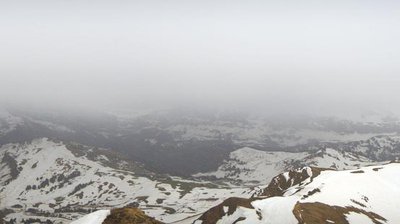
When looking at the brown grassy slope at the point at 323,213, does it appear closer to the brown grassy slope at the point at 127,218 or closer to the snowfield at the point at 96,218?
the brown grassy slope at the point at 127,218

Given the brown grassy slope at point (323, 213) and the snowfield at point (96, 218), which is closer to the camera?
the snowfield at point (96, 218)

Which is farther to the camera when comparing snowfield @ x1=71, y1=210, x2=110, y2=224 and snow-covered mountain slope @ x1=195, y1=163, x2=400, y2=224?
snow-covered mountain slope @ x1=195, y1=163, x2=400, y2=224

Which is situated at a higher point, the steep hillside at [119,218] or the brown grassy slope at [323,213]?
the steep hillside at [119,218]

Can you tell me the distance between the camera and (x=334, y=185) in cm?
19775

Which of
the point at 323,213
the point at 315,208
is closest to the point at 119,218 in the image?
the point at 323,213

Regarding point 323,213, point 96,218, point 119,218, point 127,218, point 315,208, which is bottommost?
point 323,213

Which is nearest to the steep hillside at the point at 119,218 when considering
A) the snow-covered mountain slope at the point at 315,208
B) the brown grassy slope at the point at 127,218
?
the brown grassy slope at the point at 127,218

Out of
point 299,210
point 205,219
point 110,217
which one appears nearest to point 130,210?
point 110,217

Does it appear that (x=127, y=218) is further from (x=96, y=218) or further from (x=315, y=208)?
(x=315, y=208)

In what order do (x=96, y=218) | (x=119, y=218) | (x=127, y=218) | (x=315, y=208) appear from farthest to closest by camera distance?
1. (x=315, y=208)
2. (x=96, y=218)
3. (x=119, y=218)
4. (x=127, y=218)

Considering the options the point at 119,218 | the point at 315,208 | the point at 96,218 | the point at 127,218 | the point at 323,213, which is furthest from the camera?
the point at 315,208

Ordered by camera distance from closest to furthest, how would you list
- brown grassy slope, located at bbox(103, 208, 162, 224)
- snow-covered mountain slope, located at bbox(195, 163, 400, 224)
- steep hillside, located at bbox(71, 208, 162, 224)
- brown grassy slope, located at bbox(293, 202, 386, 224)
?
brown grassy slope, located at bbox(103, 208, 162, 224)
steep hillside, located at bbox(71, 208, 162, 224)
brown grassy slope, located at bbox(293, 202, 386, 224)
snow-covered mountain slope, located at bbox(195, 163, 400, 224)

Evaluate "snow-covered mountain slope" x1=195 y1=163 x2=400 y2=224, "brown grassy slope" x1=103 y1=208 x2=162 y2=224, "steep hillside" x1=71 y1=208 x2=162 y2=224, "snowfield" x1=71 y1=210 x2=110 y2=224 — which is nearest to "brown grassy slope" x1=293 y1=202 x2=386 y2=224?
"snow-covered mountain slope" x1=195 y1=163 x2=400 y2=224

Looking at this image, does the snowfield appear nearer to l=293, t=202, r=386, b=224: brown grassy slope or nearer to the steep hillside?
the steep hillside
